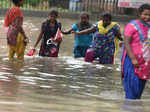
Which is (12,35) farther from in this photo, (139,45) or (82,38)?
(139,45)

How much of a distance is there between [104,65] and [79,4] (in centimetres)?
1950

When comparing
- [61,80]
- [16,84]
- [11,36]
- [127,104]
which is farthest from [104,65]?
[127,104]

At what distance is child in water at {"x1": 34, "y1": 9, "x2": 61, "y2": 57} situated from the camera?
12730 mm

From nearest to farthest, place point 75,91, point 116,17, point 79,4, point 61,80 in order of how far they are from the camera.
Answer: point 75,91, point 61,80, point 116,17, point 79,4

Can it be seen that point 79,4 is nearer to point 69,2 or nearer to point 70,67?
point 69,2

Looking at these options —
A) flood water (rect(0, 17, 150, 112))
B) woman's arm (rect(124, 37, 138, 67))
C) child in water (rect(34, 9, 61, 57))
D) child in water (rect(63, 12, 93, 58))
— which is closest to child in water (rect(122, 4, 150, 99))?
woman's arm (rect(124, 37, 138, 67))

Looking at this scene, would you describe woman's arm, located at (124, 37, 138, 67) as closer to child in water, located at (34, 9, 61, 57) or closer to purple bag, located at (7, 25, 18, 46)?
purple bag, located at (7, 25, 18, 46)

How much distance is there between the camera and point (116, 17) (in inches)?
1128

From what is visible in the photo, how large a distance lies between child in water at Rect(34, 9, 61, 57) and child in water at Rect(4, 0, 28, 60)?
116 cm

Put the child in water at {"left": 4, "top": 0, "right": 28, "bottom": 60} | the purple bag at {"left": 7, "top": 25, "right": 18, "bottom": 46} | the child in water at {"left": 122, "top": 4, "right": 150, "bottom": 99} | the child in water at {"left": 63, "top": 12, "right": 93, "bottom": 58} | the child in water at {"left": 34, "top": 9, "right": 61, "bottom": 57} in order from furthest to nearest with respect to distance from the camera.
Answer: the child in water at {"left": 63, "top": 12, "right": 93, "bottom": 58}
the child in water at {"left": 34, "top": 9, "right": 61, "bottom": 57}
the purple bag at {"left": 7, "top": 25, "right": 18, "bottom": 46}
the child in water at {"left": 4, "top": 0, "right": 28, "bottom": 60}
the child in water at {"left": 122, "top": 4, "right": 150, "bottom": 99}

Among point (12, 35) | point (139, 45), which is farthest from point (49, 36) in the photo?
point (139, 45)

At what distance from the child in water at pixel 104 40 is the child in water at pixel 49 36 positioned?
1034 millimetres

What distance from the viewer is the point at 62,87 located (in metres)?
8.30

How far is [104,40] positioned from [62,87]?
393 cm
